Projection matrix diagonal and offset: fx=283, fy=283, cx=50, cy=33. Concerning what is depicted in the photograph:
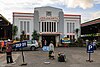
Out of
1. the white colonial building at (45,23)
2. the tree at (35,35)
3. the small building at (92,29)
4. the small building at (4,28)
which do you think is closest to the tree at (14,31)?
the small building at (4,28)

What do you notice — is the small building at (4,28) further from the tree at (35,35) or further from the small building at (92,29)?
the small building at (92,29)

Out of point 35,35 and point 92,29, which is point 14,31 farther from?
point 92,29

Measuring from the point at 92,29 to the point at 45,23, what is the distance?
18.1 meters

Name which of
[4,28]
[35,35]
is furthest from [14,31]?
[4,28]

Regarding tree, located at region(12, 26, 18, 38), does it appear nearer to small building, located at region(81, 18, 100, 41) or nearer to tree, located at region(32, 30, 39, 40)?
tree, located at region(32, 30, 39, 40)

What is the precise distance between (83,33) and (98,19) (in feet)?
51.0

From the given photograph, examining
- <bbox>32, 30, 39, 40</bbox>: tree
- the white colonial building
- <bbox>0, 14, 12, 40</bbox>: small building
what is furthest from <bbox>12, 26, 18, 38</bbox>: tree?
<bbox>32, 30, 39, 40</bbox>: tree

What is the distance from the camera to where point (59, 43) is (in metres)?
61.6

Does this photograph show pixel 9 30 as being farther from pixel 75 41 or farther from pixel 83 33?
pixel 83 33

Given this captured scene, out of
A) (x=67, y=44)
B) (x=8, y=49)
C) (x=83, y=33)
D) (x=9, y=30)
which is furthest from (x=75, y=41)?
(x=8, y=49)

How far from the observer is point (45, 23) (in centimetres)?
6081

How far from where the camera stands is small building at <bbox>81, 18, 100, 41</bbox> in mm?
66988

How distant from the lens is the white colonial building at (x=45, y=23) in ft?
199

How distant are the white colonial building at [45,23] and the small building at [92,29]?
746 cm
